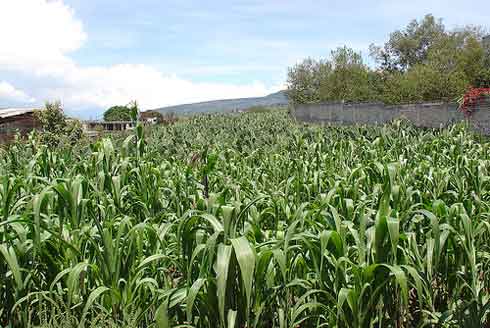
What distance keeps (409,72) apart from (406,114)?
20626 mm

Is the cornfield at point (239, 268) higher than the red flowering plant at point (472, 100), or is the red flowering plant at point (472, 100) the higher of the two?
the red flowering plant at point (472, 100)

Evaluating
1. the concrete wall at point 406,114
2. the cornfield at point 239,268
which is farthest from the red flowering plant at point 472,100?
the cornfield at point 239,268

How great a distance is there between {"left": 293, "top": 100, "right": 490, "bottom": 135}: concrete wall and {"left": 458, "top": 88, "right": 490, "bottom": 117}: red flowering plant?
0.12 metres

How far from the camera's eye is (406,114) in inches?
645

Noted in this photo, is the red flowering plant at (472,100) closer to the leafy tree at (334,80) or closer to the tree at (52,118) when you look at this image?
the tree at (52,118)

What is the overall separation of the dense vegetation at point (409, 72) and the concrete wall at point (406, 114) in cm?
170

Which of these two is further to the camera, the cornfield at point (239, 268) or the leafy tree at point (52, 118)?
the leafy tree at point (52, 118)

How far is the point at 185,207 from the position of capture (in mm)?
3650

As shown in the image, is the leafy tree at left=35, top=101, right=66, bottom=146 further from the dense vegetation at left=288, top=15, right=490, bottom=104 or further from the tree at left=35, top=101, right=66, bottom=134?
the dense vegetation at left=288, top=15, right=490, bottom=104

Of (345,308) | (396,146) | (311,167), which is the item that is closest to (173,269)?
(345,308)

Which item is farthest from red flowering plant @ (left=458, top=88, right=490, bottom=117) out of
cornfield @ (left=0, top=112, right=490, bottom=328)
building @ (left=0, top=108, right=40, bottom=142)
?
building @ (left=0, top=108, right=40, bottom=142)

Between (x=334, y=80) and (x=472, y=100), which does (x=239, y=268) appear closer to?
(x=472, y=100)

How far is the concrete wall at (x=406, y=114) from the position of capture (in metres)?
12.3

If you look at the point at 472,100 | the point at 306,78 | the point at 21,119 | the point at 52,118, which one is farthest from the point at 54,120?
the point at 306,78
